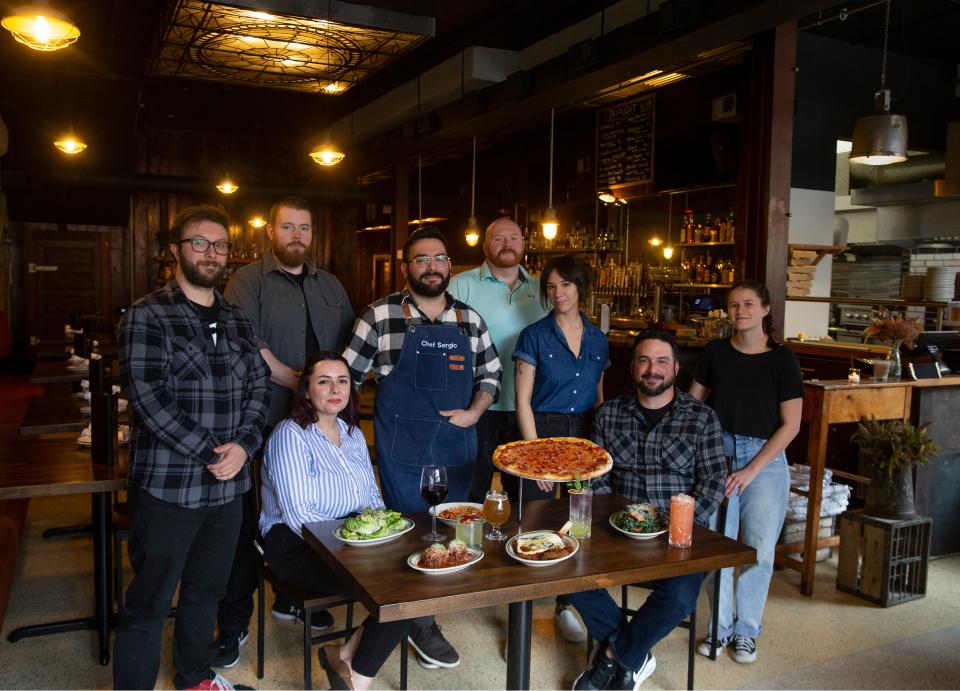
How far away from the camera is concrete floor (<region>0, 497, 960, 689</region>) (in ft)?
10.1

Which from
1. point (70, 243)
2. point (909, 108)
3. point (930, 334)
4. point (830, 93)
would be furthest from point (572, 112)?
point (70, 243)

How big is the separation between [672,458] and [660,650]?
929 mm

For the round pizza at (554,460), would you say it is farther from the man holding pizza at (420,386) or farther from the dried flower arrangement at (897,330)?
the dried flower arrangement at (897,330)

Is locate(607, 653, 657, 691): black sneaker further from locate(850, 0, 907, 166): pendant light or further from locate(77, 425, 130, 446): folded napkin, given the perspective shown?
locate(850, 0, 907, 166): pendant light

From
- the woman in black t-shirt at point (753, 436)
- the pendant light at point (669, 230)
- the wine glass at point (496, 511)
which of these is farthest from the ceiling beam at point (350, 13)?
the pendant light at point (669, 230)

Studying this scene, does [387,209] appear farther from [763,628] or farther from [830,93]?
[763,628]

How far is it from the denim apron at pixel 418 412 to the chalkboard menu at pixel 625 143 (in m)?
5.61

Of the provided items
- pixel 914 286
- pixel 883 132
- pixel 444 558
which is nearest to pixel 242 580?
pixel 444 558

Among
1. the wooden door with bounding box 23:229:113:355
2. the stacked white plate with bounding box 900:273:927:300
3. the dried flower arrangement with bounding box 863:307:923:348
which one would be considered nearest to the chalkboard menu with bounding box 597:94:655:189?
the stacked white plate with bounding box 900:273:927:300

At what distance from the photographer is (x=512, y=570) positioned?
2.13 meters

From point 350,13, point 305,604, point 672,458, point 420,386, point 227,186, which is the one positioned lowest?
point 305,604

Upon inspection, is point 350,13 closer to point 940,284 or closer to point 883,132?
point 883,132

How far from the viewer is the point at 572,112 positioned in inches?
359

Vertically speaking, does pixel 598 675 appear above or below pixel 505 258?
below
